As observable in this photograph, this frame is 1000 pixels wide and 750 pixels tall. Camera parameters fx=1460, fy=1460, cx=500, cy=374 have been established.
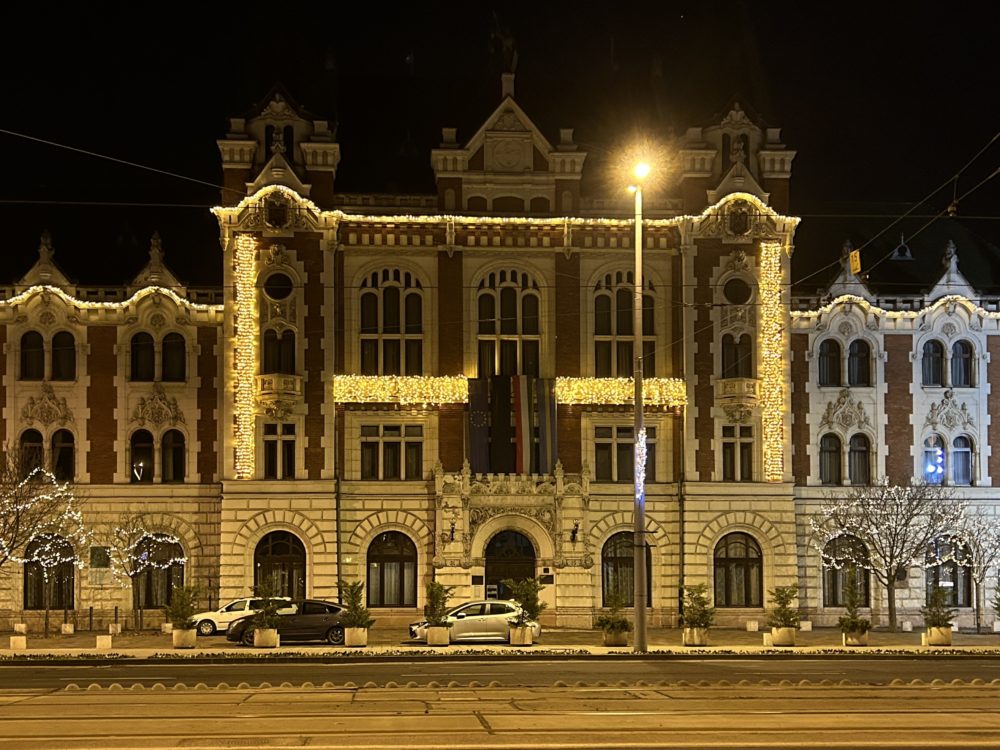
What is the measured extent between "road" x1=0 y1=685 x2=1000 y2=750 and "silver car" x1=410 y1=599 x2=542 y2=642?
53.7 ft

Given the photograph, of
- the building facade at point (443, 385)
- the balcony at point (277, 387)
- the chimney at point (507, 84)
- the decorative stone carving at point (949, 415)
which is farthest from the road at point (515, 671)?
the chimney at point (507, 84)

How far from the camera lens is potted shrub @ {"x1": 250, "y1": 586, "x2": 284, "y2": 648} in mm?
42906

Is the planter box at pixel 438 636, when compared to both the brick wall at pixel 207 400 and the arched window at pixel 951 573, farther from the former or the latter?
the arched window at pixel 951 573

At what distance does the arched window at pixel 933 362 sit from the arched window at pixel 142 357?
29.4 m

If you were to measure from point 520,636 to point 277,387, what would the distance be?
1421 centimetres

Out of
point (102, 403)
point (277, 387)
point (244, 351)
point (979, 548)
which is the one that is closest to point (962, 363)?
point (979, 548)

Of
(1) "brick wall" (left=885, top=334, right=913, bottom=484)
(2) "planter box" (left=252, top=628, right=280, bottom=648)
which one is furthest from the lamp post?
(1) "brick wall" (left=885, top=334, right=913, bottom=484)

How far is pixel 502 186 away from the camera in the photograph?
54.1m

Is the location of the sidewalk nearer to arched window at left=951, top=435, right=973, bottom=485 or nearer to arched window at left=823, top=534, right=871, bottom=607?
arched window at left=823, top=534, right=871, bottom=607

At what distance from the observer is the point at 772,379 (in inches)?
2133

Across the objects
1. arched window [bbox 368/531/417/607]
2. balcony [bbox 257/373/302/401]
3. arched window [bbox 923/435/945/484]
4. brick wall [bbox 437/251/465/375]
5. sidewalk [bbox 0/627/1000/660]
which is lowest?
sidewalk [bbox 0/627/1000/660]

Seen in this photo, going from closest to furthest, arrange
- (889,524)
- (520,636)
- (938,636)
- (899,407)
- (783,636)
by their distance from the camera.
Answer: (783,636), (520,636), (938,636), (889,524), (899,407)

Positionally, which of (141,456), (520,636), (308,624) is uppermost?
(141,456)

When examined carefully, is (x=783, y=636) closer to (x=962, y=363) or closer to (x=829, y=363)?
(x=829, y=363)
